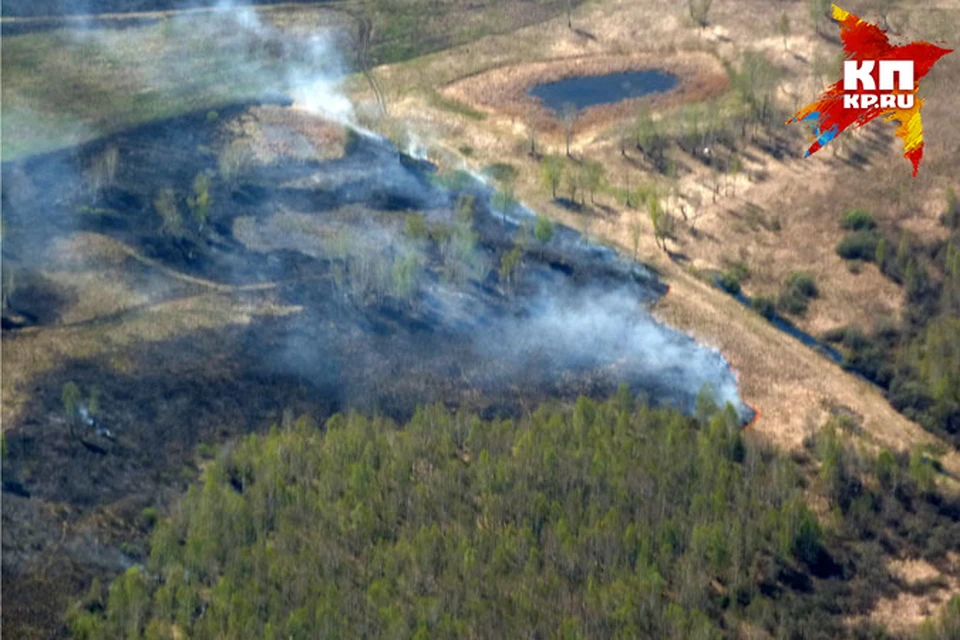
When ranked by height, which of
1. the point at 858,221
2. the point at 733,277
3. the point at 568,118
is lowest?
the point at 733,277

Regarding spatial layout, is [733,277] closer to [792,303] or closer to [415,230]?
[792,303]

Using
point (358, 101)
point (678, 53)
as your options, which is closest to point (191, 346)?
point (358, 101)

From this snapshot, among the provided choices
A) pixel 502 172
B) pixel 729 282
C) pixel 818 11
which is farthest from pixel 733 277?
pixel 818 11

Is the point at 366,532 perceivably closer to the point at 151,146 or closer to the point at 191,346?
the point at 191,346

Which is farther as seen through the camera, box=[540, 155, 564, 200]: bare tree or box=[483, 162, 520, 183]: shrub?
box=[483, 162, 520, 183]: shrub

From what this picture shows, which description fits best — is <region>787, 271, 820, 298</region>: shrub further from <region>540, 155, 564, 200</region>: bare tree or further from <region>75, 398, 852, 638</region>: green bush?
<region>540, 155, 564, 200</region>: bare tree

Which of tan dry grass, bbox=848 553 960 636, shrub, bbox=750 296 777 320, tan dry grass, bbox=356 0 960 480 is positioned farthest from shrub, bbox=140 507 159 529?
shrub, bbox=750 296 777 320

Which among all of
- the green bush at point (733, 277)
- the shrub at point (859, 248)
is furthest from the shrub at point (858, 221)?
the green bush at point (733, 277)
